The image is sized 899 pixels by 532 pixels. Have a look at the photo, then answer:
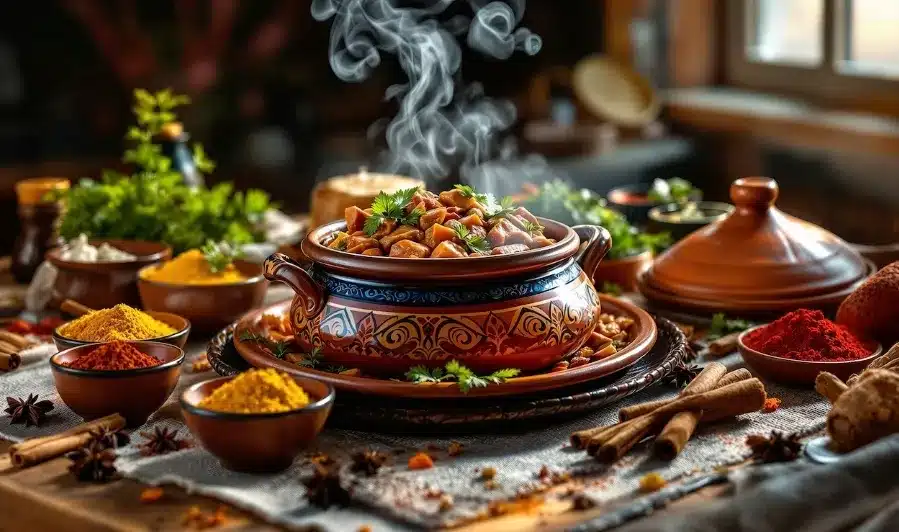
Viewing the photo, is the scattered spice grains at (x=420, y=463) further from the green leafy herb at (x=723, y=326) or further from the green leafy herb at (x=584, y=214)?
the green leafy herb at (x=584, y=214)

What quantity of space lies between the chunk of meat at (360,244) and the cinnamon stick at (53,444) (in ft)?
1.43

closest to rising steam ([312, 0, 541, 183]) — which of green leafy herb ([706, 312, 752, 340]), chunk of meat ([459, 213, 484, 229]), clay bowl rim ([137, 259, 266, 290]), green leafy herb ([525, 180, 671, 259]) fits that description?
green leafy herb ([525, 180, 671, 259])

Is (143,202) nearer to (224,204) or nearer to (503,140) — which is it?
(224,204)

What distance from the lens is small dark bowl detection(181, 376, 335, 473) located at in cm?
153

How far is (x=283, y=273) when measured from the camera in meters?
1.84

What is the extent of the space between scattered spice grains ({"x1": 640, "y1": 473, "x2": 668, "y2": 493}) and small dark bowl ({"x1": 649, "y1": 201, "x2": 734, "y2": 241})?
129cm

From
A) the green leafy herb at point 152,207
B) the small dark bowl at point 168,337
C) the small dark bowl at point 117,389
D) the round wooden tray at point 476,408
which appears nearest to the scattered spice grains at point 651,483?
the round wooden tray at point 476,408

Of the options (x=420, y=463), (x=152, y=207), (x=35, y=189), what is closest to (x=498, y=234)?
(x=420, y=463)

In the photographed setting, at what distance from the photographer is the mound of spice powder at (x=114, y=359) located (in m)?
1.77

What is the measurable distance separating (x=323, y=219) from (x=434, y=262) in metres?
1.08

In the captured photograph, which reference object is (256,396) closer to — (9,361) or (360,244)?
(360,244)

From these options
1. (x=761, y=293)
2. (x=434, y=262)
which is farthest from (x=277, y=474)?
(x=761, y=293)

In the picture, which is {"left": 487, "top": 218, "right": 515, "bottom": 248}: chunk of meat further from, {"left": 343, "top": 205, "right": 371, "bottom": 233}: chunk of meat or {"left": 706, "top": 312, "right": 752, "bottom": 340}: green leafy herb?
{"left": 706, "top": 312, "right": 752, "bottom": 340}: green leafy herb

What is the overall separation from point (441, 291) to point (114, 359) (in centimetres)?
50
